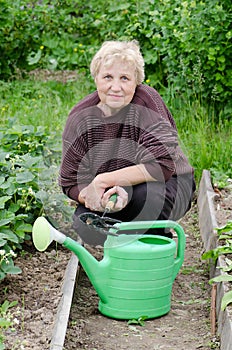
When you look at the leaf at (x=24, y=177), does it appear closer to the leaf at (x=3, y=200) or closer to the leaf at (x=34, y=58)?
the leaf at (x=3, y=200)

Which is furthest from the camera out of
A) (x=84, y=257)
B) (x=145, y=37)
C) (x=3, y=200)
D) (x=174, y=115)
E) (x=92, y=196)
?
(x=145, y=37)

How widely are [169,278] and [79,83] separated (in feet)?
13.3

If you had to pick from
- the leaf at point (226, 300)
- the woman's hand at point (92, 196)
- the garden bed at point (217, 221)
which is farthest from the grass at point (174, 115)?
the leaf at point (226, 300)

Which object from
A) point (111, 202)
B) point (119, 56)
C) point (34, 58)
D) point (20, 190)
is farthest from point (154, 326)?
point (34, 58)

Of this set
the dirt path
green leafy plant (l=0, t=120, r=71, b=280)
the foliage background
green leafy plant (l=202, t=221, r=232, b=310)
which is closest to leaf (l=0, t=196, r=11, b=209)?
green leafy plant (l=0, t=120, r=71, b=280)

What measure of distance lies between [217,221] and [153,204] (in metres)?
0.60

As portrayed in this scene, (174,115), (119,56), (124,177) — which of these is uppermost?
(119,56)

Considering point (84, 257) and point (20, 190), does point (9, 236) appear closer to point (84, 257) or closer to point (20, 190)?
point (84, 257)

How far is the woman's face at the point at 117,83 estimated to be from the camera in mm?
3518

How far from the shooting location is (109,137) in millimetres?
3703

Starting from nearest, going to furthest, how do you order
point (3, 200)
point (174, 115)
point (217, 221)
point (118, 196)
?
1. point (3, 200)
2. point (118, 196)
3. point (217, 221)
4. point (174, 115)

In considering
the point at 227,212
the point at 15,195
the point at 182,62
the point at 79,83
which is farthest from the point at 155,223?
the point at 79,83

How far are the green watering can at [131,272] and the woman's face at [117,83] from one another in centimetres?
65

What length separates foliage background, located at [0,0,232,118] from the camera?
18.1ft
